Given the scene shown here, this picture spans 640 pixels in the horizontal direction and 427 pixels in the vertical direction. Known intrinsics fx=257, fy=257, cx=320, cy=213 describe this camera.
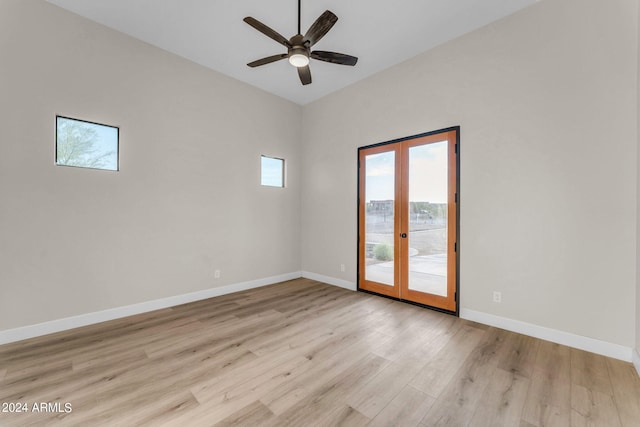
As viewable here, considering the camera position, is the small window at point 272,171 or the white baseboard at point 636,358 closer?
the white baseboard at point 636,358

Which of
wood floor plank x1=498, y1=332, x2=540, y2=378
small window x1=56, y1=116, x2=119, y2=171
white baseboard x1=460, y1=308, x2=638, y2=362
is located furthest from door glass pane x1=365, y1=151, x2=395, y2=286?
small window x1=56, y1=116, x2=119, y2=171

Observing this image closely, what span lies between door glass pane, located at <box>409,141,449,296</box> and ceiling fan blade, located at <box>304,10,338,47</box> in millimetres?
2115

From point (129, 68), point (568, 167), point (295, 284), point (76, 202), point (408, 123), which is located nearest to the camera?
point (568, 167)

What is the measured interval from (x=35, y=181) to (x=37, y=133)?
53cm

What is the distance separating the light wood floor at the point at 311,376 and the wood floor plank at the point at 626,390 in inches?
0.4

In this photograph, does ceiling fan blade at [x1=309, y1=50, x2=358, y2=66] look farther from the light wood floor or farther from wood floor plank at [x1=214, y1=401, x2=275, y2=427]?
wood floor plank at [x1=214, y1=401, x2=275, y2=427]

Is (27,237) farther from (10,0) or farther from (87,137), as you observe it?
(10,0)

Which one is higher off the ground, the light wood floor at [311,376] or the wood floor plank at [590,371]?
the wood floor plank at [590,371]

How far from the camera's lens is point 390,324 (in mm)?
3195

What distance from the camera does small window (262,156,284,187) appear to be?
5023 mm

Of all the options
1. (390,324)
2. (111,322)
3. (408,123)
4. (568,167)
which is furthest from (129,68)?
(568,167)

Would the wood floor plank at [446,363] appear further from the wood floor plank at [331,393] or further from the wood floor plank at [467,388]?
the wood floor plank at [331,393]

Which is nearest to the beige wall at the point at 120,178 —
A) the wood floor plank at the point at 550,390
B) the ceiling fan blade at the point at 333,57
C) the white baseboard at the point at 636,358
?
the ceiling fan blade at the point at 333,57

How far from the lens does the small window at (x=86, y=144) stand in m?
3.01
